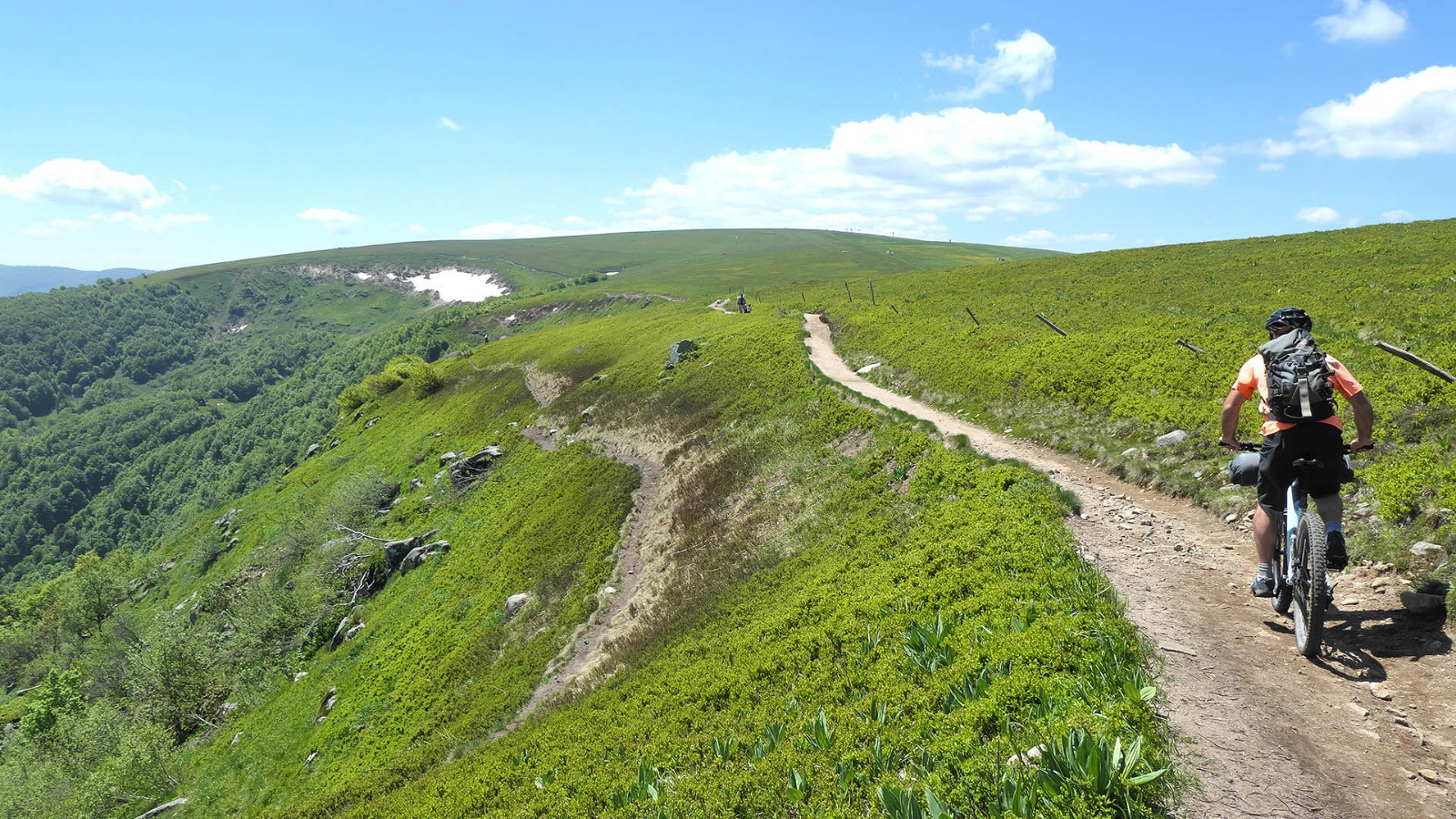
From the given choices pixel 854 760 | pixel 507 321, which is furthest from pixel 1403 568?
pixel 507 321

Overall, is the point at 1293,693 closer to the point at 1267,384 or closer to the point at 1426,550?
the point at 1267,384

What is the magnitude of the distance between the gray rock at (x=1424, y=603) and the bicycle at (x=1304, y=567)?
3.45 feet

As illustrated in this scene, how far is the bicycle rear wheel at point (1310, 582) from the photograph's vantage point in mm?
7363

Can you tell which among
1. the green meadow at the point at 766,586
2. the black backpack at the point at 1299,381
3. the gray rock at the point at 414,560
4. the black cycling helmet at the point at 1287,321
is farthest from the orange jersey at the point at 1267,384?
the gray rock at the point at 414,560

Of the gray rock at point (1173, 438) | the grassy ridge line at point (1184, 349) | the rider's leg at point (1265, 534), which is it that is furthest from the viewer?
the gray rock at point (1173, 438)

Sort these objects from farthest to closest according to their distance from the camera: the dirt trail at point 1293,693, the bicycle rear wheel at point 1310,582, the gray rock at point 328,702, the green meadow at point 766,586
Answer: the gray rock at point 328,702 < the green meadow at point 766,586 < the bicycle rear wheel at point 1310,582 < the dirt trail at point 1293,693

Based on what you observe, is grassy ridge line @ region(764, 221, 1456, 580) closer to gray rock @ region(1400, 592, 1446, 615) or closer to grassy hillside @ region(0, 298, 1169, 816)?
gray rock @ region(1400, 592, 1446, 615)

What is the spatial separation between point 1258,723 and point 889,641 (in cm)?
516

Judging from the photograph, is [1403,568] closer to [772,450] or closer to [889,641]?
[889,641]

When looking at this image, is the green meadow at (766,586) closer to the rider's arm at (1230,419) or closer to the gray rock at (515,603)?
the gray rock at (515,603)

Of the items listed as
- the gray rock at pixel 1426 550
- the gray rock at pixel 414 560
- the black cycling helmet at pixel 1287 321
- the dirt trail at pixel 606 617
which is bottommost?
the gray rock at pixel 414 560

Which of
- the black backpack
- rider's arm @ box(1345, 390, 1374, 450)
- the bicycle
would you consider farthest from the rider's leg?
the black backpack

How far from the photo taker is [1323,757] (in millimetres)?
6191

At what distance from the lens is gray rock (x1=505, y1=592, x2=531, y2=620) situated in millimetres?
27609
